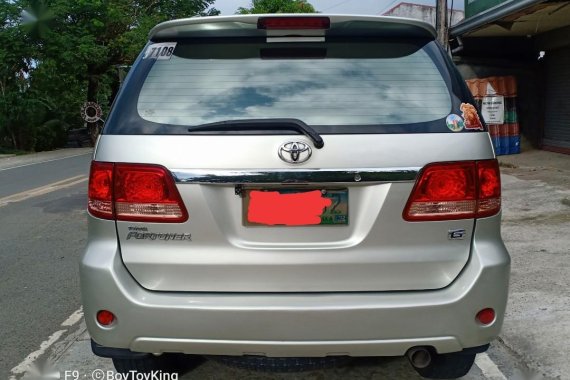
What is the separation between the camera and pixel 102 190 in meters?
2.41

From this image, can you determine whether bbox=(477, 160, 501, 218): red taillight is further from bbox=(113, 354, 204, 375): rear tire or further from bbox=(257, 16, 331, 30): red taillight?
bbox=(113, 354, 204, 375): rear tire

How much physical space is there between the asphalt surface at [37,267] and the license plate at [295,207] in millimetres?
2050

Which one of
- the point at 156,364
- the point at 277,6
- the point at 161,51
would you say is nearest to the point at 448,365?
the point at 156,364

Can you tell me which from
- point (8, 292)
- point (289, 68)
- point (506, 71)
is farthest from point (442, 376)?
point (506, 71)

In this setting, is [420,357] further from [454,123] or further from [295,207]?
[454,123]

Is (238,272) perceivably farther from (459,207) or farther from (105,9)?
(105,9)

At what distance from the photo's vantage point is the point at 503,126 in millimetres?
13672

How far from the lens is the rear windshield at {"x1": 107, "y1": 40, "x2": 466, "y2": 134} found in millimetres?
2354

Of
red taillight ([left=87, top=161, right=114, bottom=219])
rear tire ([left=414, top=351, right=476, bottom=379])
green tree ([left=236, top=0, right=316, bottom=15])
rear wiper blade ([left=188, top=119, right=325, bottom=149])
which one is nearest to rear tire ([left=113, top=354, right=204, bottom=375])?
red taillight ([left=87, top=161, right=114, bottom=219])

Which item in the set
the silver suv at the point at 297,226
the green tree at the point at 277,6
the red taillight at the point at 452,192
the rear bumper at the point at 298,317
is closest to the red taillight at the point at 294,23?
the silver suv at the point at 297,226

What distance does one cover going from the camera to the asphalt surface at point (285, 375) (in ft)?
10.7

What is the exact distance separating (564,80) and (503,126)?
177 centimetres

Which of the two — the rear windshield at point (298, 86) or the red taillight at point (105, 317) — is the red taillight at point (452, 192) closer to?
the rear windshield at point (298, 86)

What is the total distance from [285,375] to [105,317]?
4.08ft
